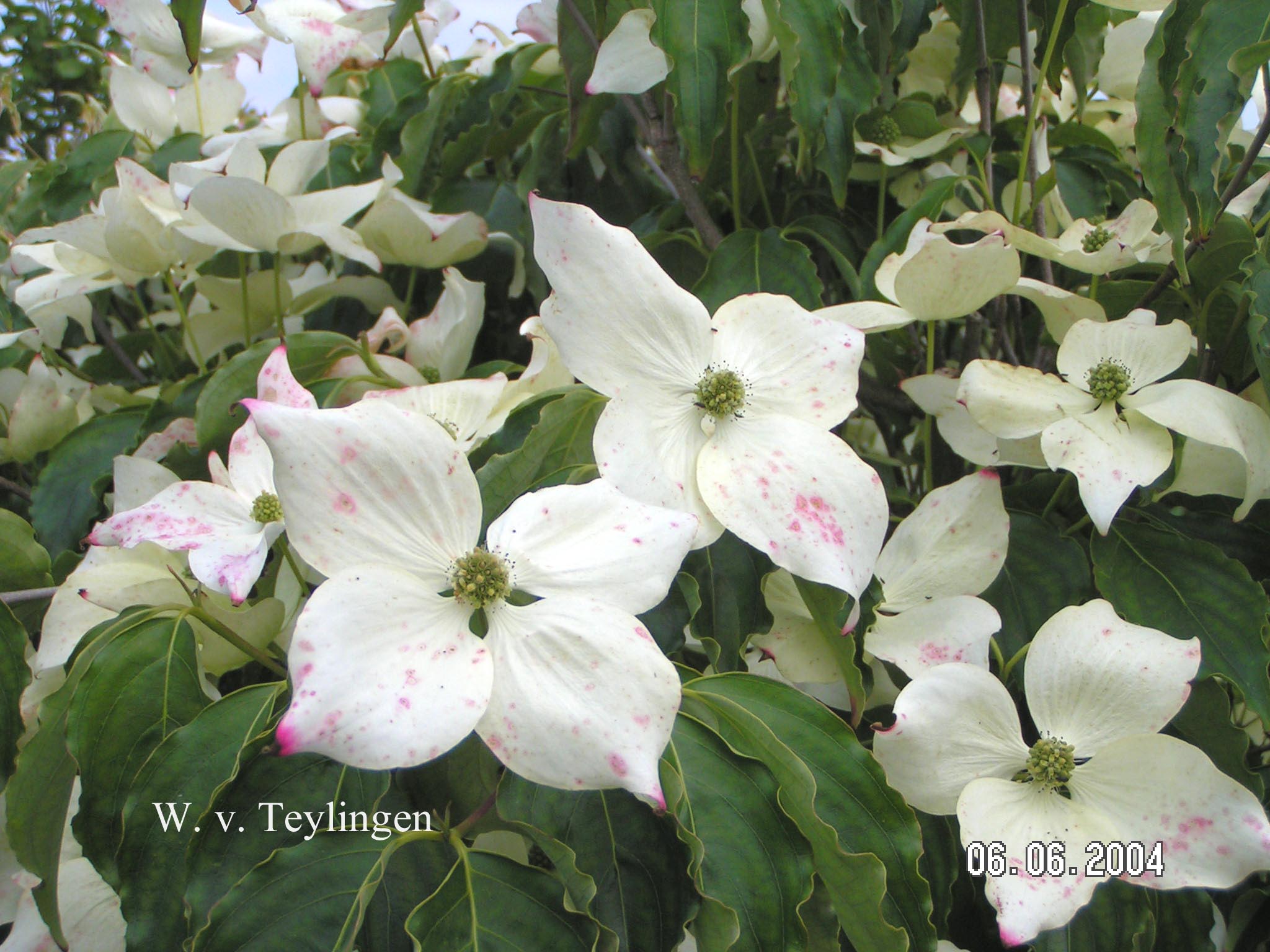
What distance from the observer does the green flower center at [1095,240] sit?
78 cm

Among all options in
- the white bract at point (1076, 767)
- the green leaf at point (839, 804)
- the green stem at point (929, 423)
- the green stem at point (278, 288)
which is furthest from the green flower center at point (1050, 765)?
the green stem at point (278, 288)

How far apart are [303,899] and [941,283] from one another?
566 mm

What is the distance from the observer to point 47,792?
1.98 ft

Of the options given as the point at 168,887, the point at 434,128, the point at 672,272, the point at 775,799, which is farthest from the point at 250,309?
the point at 775,799

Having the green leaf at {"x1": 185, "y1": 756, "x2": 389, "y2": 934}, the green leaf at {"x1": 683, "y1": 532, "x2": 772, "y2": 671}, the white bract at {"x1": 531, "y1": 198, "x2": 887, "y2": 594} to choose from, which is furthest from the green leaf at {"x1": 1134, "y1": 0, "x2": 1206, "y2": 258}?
the green leaf at {"x1": 185, "y1": 756, "x2": 389, "y2": 934}

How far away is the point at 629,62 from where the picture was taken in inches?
28.4

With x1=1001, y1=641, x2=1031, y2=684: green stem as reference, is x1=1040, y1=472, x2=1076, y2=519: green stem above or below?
above

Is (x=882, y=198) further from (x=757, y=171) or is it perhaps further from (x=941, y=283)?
(x=941, y=283)

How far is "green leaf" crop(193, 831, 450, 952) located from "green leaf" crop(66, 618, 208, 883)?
125mm

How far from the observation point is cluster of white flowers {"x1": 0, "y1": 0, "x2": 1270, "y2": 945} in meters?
0.46

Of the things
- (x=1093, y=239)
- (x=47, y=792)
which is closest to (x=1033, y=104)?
(x=1093, y=239)

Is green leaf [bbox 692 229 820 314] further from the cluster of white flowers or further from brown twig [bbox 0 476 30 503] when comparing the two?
brown twig [bbox 0 476 30 503]

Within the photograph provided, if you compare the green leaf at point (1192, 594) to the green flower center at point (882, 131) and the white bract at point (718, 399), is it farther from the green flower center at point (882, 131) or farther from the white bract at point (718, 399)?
the green flower center at point (882, 131)

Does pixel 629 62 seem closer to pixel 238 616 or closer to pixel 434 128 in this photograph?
pixel 434 128
